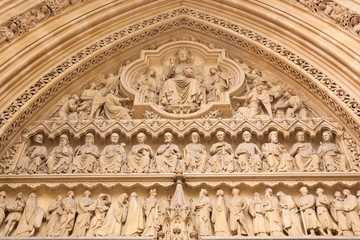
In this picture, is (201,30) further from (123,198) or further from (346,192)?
(346,192)

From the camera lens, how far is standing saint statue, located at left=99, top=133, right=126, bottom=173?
21.1 ft

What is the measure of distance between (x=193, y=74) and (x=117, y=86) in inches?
51.9

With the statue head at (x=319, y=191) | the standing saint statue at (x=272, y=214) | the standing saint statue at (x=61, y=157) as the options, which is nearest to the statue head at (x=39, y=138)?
the standing saint statue at (x=61, y=157)

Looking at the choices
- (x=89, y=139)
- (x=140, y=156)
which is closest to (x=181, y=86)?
(x=140, y=156)

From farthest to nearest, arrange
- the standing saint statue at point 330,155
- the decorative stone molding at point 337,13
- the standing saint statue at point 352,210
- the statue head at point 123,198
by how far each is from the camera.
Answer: the decorative stone molding at point 337,13 < the standing saint statue at point 330,155 < the statue head at point 123,198 < the standing saint statue at point 352,210

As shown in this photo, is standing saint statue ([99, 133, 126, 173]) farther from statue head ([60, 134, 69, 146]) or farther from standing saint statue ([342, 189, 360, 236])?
standing saint statue ([342, 189, 360, 236])

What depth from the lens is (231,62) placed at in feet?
26.9

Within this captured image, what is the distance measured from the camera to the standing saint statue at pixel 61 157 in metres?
6.45

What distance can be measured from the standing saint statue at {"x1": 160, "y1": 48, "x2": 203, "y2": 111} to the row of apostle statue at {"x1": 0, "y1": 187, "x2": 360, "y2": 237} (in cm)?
184

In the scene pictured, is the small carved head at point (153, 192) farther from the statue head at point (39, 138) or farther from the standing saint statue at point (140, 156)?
the statue head at point (39, 138)

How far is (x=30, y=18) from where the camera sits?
743cm

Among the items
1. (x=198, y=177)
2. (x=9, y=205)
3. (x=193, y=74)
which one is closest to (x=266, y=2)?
(x=193, y=74)

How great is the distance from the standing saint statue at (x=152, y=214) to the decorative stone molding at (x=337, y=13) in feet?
12.5

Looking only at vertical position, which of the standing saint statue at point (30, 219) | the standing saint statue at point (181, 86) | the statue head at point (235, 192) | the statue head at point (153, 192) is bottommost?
the standing saint statue at point (30, 219)
